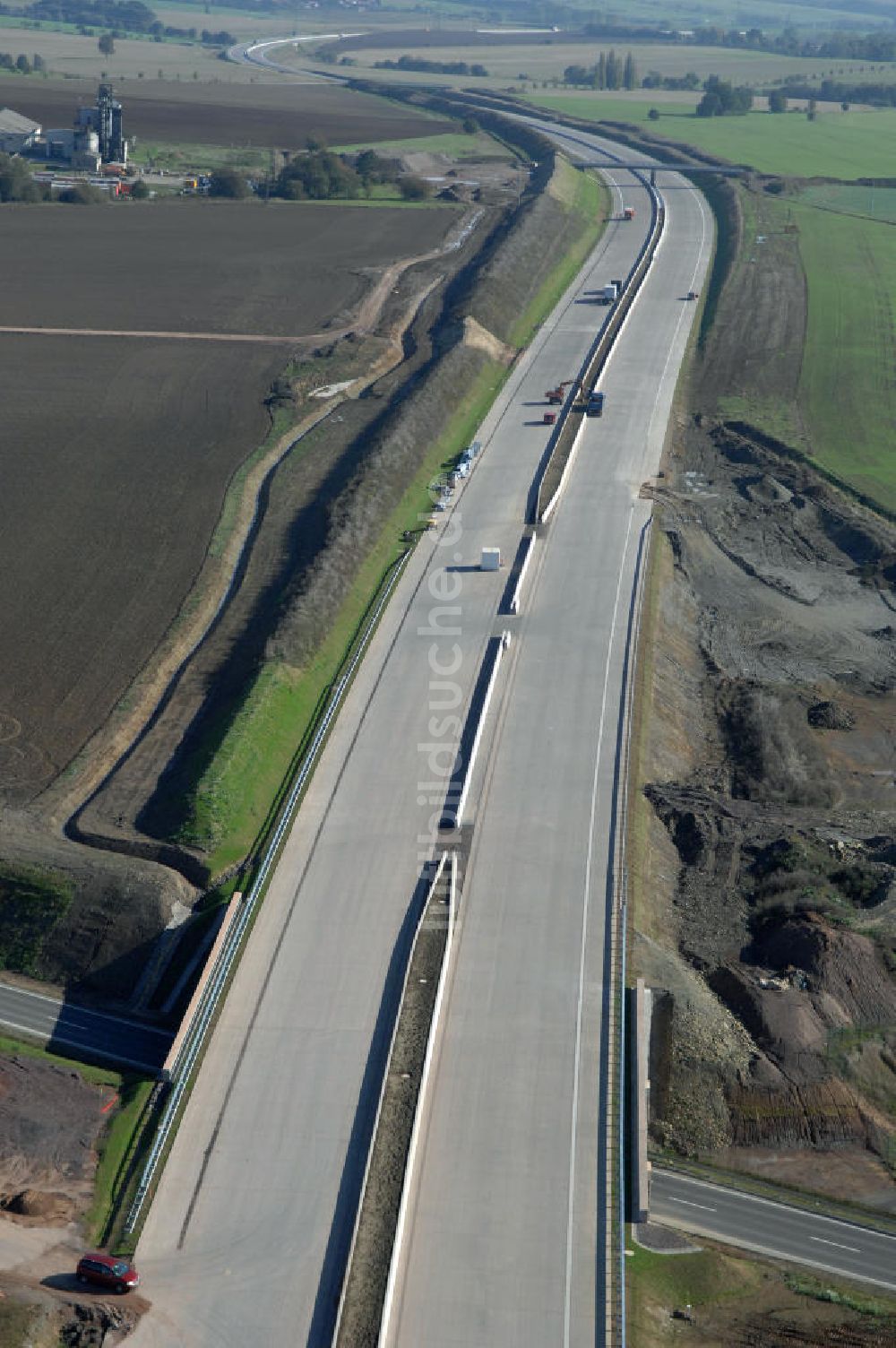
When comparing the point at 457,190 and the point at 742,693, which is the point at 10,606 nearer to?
the point at 742,693

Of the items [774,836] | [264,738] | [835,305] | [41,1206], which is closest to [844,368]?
[835,305]

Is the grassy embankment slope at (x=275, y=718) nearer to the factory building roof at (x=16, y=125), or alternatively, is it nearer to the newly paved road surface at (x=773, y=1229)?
the newly paved road surface at (x=773, y=1229)

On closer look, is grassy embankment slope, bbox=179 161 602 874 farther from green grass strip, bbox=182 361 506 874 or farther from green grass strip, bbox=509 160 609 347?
green grass strip, bbox=509 160 609 347

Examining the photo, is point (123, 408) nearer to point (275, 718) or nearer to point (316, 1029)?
point (275, 718)

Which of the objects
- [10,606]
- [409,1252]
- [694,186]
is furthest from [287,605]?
[694,186]

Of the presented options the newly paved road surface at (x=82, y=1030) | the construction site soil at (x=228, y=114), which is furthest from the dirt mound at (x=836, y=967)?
the construction site soil at (x=228, y=114)
